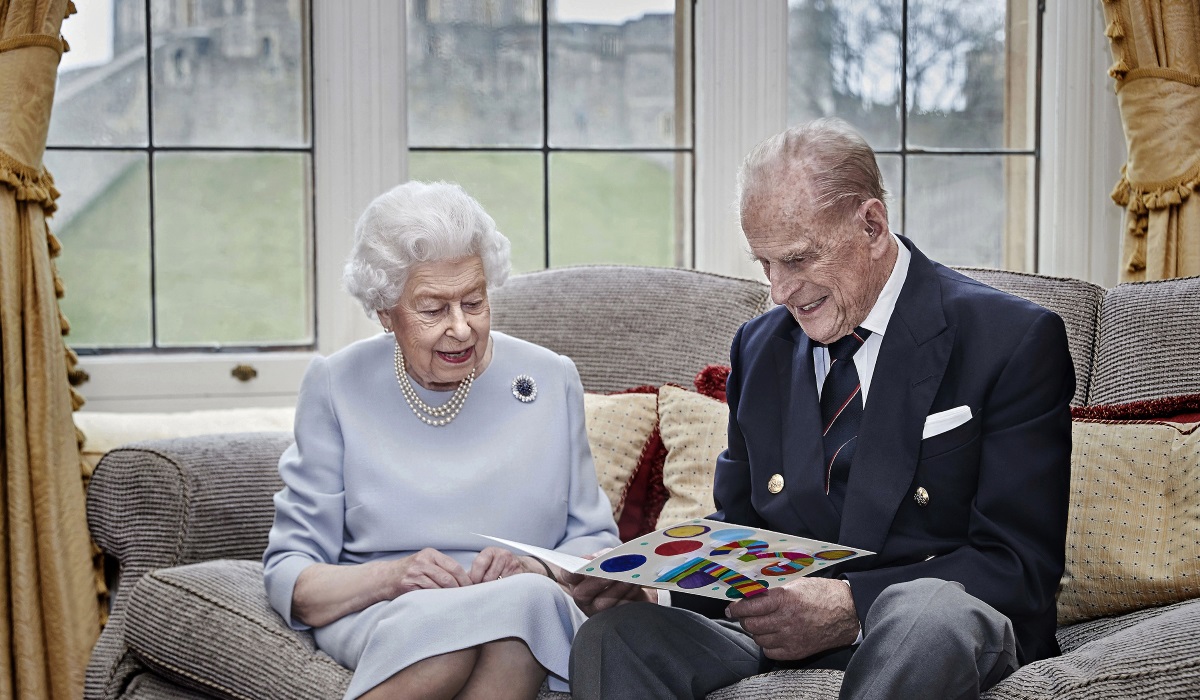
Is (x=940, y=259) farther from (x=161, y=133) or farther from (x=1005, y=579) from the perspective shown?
(x=161, y=133)

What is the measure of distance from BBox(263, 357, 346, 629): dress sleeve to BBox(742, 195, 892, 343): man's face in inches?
31.4

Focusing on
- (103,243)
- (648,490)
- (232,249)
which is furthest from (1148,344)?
(103,243)

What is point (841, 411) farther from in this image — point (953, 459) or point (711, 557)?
point (711, 557)

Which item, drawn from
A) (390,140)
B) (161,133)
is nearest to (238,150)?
(161,133)

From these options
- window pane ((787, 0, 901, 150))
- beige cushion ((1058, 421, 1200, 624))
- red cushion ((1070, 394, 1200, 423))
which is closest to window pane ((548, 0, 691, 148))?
window pane ((787, 0, 901, 150))

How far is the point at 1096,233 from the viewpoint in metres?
3.05


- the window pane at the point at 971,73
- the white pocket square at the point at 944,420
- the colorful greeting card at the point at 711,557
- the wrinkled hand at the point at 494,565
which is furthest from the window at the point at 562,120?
the colorful greeting card at the point at 711,557

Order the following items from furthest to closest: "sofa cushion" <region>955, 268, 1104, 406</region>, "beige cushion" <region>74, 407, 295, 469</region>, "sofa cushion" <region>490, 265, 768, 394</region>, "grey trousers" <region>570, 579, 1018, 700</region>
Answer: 1. "beige cushion" <region>74, 407, 295, 469</region>
2. "sofa cushion" <region>490, 265, 768, 394</region>
3. "sofa cushion" <region>955, 268, 1104, 406</region>
4. "grey trousers" <region>570, 579, 1018, 700</region>

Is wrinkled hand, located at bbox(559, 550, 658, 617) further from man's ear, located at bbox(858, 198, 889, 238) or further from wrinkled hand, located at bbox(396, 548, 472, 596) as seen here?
man's ear, located at bbox(858, 198, 889, 238)

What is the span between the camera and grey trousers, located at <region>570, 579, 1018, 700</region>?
126cm

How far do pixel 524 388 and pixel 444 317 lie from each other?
0.21 m

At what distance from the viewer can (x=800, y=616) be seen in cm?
146

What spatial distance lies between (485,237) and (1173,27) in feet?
5.89

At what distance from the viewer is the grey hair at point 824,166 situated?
157cm
